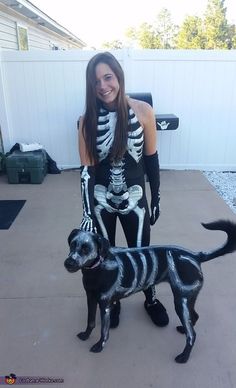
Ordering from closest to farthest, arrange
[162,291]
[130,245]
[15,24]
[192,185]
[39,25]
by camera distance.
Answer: [130,245]
[162,291]
[192,185]
[15,24]
[39,25]

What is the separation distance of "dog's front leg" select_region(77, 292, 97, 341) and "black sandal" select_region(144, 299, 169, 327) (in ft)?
1.47

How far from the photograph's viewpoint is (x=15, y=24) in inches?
273

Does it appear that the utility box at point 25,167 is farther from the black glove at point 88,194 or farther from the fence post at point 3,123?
the black glove at point 88,194

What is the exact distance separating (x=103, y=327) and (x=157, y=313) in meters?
0.49

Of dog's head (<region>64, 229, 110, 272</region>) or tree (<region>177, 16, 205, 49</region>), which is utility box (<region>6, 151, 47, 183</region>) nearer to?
dog's head (<region>64, 229, 110, 272</region>)

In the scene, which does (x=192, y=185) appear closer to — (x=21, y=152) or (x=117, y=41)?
(x=21, y=152)

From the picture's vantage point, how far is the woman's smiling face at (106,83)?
5.65 feet

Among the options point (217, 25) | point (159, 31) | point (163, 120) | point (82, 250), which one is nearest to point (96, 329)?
point (82, 250)

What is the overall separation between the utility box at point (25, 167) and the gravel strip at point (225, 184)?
2.75 metres

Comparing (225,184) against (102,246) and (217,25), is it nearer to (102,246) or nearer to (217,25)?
(102,246)

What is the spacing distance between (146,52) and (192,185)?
Result: 7.19 feet

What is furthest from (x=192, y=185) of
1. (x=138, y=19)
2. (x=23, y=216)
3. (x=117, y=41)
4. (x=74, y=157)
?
(x=117, y=41)

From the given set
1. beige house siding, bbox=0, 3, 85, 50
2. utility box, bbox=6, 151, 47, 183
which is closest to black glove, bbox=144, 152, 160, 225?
utility box, bbox=6, 151, 47, 183

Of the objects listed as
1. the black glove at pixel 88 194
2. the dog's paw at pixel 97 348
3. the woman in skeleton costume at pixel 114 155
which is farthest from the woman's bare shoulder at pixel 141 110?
the dog's paw at pixel 97 348
